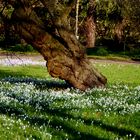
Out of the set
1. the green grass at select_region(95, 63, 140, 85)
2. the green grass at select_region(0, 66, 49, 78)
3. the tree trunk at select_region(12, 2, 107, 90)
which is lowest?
the green grass at select_region(95, 63, 140, 85)

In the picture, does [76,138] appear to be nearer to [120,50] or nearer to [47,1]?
[47,1]

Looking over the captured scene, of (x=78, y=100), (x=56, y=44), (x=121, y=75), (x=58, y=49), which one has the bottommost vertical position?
(x=121, y=75)

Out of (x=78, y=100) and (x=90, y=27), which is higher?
(x=78, y=100)

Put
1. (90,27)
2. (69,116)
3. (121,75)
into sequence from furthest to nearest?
1. (90,27)
2. (121,75)
3. (69,116)

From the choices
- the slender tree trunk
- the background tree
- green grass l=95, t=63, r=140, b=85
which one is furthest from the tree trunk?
the slender tree trunk

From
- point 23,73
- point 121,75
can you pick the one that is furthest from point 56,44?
point 121,75

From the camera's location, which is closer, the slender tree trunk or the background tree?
the background tree

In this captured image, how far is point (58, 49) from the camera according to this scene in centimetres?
1752

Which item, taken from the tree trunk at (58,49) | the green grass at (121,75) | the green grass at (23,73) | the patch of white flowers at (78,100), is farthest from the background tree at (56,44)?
the green grass at (23,73)

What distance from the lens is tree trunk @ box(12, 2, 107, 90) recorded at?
17.3 m

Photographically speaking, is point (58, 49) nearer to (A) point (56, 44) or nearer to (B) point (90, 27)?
(A) point (56, 44)

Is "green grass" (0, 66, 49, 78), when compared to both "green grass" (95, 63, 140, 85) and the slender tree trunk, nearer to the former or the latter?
"green grass" (95, 63, 140, 85)

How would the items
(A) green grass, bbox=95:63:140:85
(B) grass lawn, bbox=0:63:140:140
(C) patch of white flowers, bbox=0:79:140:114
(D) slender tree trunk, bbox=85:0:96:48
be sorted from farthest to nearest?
1. (D) slender tree trunk, bbox=85:0:96:48
2. (A) green grass, bbox=95:63:140:85
3. (C) patch of white flowers, bbox=0:79:140:114
4. (B) grass lawn, bbox=0:63:140:140

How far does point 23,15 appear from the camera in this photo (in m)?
Result: 17.2
